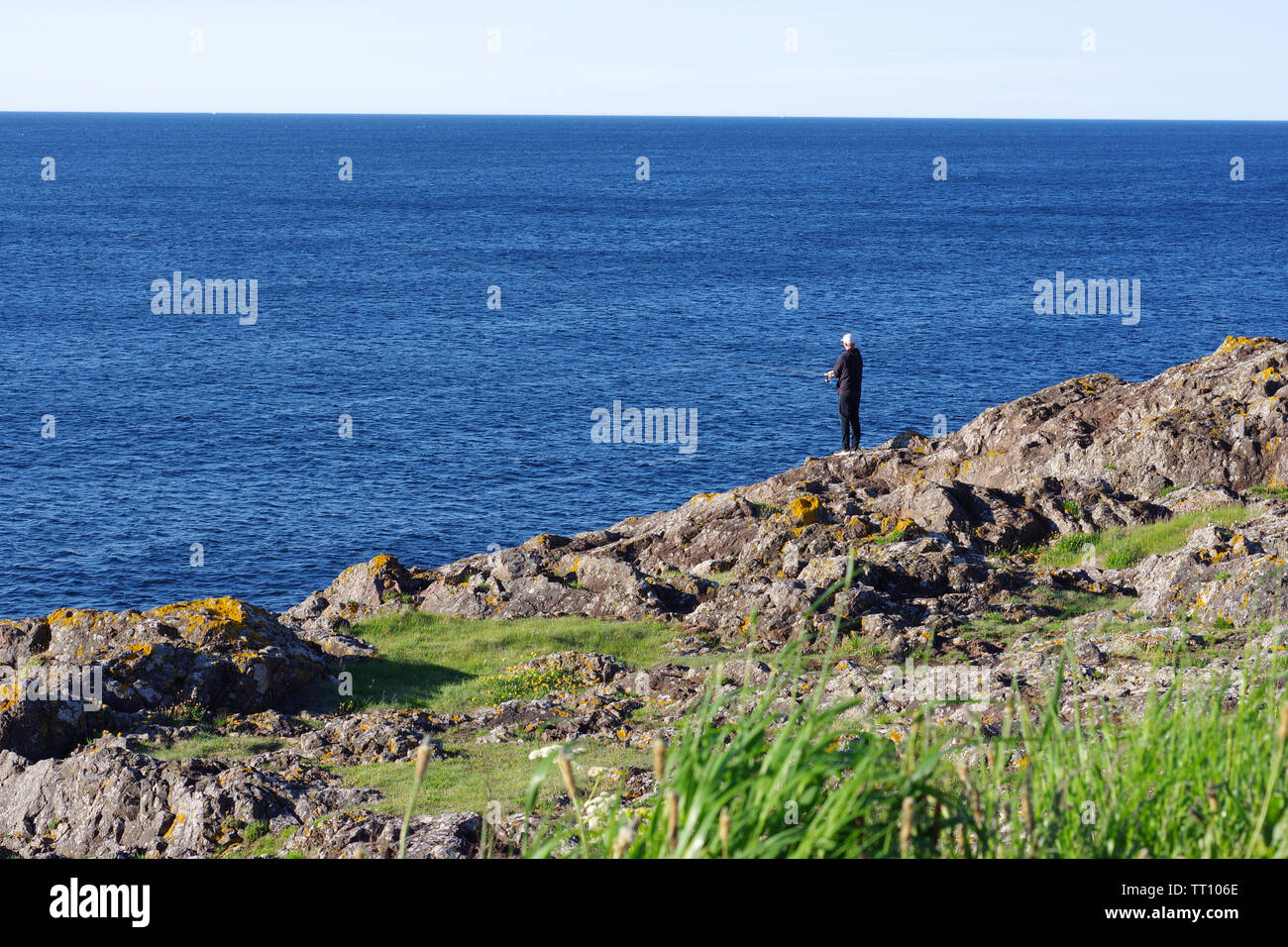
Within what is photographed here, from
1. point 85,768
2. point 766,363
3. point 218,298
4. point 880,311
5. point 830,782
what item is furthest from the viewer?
point 218,298

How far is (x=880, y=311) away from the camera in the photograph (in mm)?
98500

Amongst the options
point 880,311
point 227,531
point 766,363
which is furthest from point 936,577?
point 880,311

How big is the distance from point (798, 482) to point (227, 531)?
30997 mm

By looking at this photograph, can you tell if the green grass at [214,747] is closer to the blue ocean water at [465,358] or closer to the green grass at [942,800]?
the green grass at [942,800]

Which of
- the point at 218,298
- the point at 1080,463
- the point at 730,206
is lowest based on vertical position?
the point at 1080,463

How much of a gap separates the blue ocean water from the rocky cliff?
72.1 ft

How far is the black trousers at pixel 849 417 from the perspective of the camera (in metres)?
31.2

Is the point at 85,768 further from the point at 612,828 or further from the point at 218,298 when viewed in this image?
the point at 218,298

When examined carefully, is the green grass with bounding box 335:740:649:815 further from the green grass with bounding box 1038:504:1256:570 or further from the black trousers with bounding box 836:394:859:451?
the black trousers with bounding box 836:394:859:451

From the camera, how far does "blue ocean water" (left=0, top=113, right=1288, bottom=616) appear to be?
51531 millimetres

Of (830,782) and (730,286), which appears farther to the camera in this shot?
(730,286)

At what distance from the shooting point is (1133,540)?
2334 centimetres

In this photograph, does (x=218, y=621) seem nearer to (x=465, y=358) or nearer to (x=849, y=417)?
(x=849, y=417)

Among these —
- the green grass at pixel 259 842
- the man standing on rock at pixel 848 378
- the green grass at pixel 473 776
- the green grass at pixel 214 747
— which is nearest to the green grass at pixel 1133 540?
the man standing on rock at pixel 848 378
